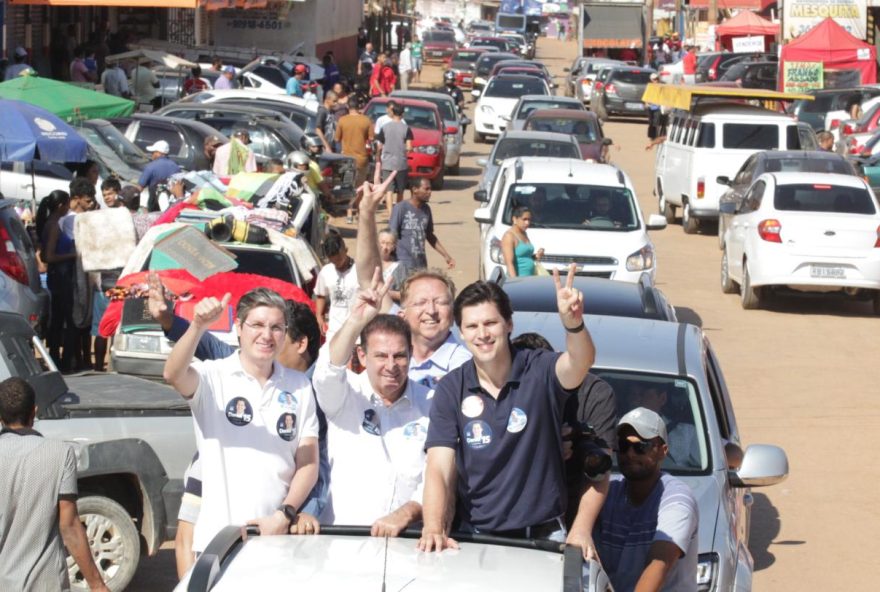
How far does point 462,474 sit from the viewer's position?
16.7 feet

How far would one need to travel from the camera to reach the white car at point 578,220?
50.8ft

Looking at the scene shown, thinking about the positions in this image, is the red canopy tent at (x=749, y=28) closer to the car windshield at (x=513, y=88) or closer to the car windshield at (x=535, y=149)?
the car windshield at (x=513, y=88)

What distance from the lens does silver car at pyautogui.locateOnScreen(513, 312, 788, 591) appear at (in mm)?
6637

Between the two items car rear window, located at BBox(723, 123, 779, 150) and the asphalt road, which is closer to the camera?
the asphalt road

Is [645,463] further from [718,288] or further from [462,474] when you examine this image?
[718,288]

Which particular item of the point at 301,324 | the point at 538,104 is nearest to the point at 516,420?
the point at 301,324

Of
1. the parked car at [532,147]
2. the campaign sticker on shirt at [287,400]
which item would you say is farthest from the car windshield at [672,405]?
the parked car at [532,147]

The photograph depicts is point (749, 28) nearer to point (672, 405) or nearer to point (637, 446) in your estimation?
point (672, 405)

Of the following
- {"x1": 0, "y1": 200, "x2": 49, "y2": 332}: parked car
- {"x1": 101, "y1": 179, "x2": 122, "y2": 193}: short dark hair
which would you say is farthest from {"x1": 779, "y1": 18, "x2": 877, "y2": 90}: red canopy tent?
{"x1": 0, "y1": 200, "x2": 49, "y2": 332}: parked car

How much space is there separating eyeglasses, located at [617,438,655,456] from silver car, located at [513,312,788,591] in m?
1.11

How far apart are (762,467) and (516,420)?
6.87 ft

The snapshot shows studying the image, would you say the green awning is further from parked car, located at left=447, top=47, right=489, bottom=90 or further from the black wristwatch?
parked car, located at left=447, top=47, right=489, bottom=90

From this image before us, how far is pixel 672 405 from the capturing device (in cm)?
735

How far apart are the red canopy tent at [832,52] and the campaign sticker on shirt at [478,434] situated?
117 ft
